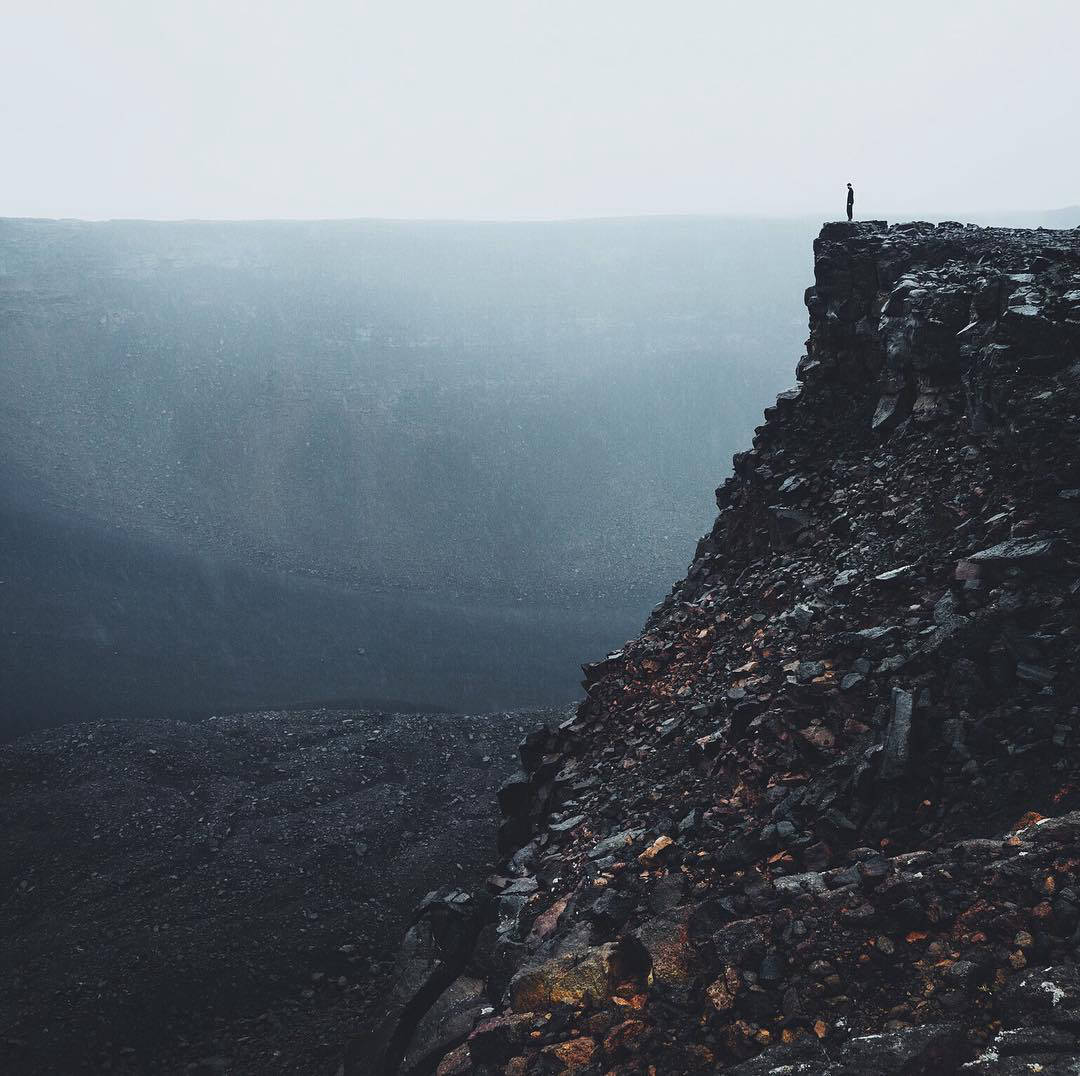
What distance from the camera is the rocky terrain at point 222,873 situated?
566 inches

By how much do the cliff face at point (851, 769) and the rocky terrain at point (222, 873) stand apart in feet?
14.4

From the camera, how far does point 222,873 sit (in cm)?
1827

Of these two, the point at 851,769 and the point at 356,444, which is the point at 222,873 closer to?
the point at 851,769

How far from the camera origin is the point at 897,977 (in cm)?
620

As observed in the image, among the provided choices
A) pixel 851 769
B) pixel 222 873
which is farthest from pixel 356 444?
pixel 851 769

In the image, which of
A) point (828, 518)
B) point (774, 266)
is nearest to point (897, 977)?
point (828, 518)

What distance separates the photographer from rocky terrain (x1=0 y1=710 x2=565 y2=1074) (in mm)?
14383

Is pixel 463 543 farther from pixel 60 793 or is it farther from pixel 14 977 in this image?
pixel 14 977

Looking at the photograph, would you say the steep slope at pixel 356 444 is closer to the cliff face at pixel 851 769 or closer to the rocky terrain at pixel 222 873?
the rocky terrain at pixel 222 873

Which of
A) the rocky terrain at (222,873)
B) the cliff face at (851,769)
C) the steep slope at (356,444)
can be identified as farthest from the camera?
the steep slope at (356,444)

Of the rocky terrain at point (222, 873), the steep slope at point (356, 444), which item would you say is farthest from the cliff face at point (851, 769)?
the steep slope at point (356, 444)

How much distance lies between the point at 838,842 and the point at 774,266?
7199cm

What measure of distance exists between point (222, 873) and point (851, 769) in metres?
15.6

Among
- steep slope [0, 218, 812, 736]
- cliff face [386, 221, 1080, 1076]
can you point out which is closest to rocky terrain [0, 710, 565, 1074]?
cliff face [386, 221, 1080, 1076]
